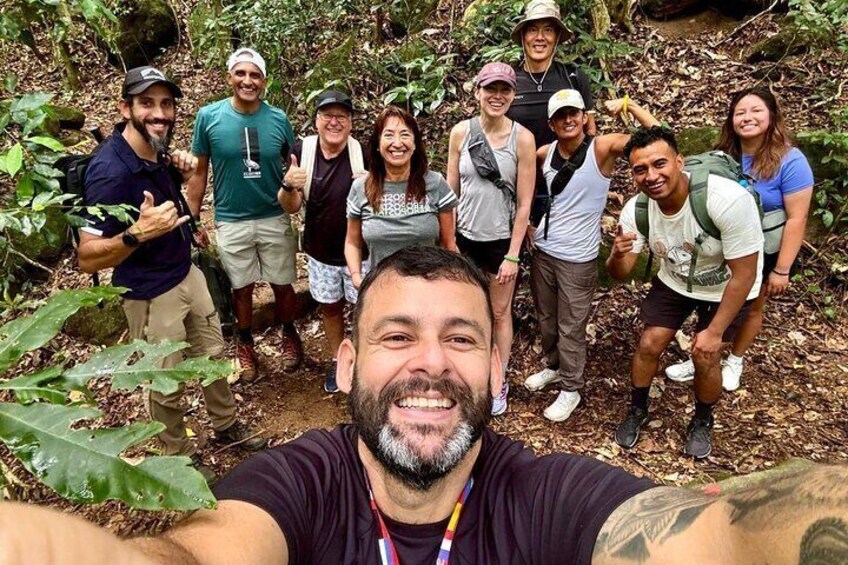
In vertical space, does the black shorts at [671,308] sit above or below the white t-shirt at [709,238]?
below

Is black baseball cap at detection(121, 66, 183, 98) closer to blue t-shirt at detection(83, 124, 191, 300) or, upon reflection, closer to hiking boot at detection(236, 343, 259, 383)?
blue t-shirt at detection(83, 124, 191, 300)

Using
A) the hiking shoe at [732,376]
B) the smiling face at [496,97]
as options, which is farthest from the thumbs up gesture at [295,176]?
the hiking shoe at [732,376]

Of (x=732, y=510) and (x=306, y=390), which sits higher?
(x=732, y=510)

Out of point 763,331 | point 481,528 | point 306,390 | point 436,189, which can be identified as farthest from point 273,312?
point 763,331

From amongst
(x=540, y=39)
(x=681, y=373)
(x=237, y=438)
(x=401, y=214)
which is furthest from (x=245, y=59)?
(x=681, y=373)

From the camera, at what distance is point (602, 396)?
445 centimetres

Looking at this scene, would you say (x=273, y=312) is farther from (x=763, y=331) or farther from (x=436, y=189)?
(x=763, y=331)

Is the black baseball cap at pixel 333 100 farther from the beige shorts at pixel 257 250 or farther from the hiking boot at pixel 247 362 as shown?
the hiking boot at pixel 247 362

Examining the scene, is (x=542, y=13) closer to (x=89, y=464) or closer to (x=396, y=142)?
(x=396, y=142)

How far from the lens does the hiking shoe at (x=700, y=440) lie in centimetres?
381

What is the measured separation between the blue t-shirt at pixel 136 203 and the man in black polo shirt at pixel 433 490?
1.75 m

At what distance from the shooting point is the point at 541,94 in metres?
4.04

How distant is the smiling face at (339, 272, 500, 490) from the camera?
1674mm

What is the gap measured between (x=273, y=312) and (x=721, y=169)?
3953 mm
